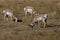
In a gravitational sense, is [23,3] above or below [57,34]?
above

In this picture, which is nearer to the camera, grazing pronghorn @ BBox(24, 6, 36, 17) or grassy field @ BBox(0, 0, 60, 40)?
grassy field @ BBox(0, 0, 60, 40)

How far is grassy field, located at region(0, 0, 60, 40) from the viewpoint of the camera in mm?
11406

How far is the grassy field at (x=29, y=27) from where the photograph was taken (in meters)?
11.4

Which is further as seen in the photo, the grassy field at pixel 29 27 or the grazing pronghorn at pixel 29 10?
the grazing pronghorn at pixel 29 10

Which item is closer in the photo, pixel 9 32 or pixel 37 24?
pixel 9 32

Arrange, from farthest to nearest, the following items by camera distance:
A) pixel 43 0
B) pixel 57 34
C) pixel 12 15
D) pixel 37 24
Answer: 1. pixel 43 0
2. pixel 12 15
3. pixel 37 24
4. pixel 57 34

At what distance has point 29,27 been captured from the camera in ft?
45.6

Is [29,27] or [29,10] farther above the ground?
[29,10]

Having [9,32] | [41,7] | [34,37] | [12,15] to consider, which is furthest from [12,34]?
[41,7]

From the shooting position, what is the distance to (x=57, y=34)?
1189cm

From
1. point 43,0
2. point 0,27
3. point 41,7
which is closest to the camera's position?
point 0,27

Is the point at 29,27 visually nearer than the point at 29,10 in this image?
Yes

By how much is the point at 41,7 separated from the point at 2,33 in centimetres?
941

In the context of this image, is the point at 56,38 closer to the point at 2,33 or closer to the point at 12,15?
the point at 2,33
